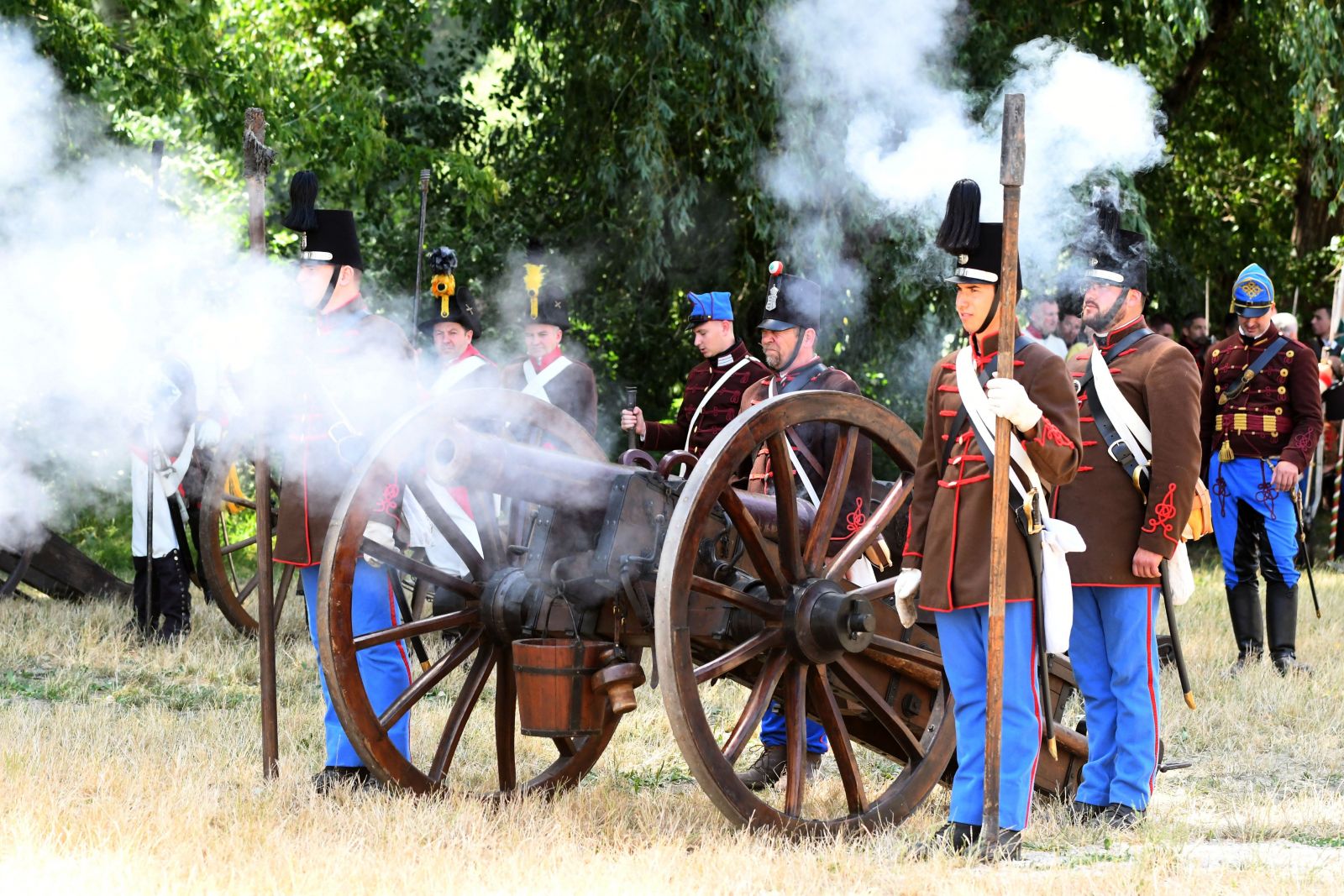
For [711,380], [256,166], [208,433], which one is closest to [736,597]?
[256,166]

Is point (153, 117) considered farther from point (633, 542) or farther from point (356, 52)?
point (633, 542)

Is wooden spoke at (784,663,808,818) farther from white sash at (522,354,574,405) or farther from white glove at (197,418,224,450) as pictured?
white glove at (197,418,224,450)

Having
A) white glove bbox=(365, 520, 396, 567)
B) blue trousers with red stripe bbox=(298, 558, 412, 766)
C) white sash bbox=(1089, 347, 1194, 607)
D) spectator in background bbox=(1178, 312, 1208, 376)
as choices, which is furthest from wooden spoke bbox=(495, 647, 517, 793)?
spectator in background bbox=(1178, 312, 1208, 376)

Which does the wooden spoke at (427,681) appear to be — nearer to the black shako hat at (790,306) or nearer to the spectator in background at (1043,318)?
the black shako hat at (790,306)

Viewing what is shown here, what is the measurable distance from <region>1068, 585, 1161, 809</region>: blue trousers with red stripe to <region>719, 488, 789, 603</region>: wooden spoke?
86 cm

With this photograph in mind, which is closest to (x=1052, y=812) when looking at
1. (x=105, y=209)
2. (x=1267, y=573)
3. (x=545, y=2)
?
(x=1267, y=573)

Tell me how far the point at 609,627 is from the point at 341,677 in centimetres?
70

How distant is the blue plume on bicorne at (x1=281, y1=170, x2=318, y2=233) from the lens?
466cm

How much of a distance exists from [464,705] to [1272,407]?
4108mm

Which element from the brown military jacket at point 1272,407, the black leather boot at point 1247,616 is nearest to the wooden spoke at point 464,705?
the brown military jacket at point 1272,407

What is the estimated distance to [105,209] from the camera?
661 cm

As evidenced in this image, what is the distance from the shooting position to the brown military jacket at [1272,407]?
6934 millimetres

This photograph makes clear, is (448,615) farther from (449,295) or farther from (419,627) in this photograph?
(449,295)

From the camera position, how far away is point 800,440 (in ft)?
15.5
